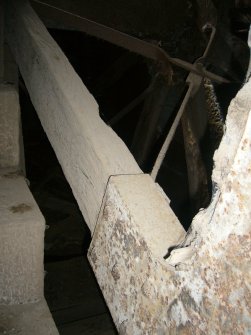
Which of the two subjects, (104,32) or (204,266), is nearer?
(204,266)

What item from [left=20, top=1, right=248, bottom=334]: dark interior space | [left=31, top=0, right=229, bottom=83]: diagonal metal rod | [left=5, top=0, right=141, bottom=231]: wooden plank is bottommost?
[left=20, top=1, right=248, bottom=334]: dark interior space

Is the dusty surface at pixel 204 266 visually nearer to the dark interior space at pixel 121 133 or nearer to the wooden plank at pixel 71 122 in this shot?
the wooden plank at pixel 71 122

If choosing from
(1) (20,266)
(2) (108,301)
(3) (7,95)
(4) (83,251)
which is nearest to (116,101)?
(4) (83,251)

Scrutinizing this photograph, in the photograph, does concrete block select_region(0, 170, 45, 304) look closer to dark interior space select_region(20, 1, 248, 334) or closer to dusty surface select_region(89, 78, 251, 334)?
dark interior space select_region(20, 1, 248, 334)

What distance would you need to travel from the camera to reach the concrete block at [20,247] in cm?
116

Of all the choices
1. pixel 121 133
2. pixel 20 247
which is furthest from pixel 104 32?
pixel 121 133

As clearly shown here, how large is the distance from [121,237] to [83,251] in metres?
3.47

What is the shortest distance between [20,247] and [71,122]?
557 mm

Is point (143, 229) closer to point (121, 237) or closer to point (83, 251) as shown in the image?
point (121, 237)

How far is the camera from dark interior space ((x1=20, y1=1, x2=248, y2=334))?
256cm

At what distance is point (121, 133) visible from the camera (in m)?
4.89

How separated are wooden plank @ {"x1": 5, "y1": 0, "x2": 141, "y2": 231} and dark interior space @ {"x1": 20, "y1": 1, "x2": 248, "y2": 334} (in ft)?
0.70

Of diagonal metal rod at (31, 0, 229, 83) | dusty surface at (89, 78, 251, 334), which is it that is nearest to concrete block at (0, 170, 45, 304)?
dusty surface at (89, 78, 251, 334)

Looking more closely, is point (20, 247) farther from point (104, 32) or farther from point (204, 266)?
point (104, 32)
